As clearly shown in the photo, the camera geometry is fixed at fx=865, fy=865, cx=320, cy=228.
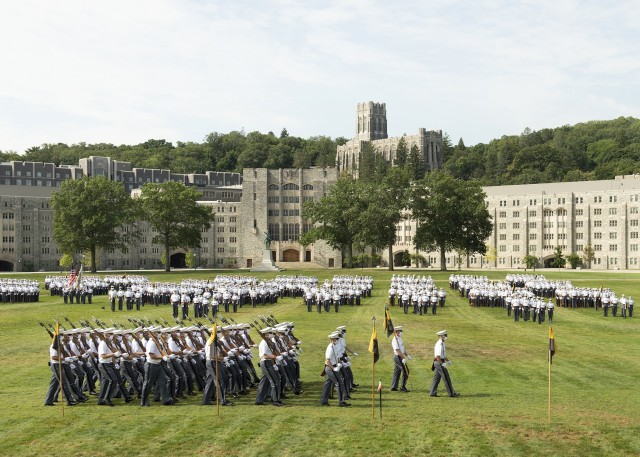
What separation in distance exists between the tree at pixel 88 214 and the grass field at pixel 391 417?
241ft

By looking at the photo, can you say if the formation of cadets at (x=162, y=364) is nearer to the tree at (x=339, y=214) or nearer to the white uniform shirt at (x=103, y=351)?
the white uniform shirt at (x=103, y=351)

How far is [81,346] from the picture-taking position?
2338cm

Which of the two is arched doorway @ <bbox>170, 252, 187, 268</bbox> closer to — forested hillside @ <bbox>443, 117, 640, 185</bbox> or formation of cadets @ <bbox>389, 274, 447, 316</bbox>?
forested hillside @ <bbox>443, 117, 640, 185</bbox>

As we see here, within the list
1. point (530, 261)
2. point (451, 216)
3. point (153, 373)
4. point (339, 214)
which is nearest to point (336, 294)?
point (153, 373)

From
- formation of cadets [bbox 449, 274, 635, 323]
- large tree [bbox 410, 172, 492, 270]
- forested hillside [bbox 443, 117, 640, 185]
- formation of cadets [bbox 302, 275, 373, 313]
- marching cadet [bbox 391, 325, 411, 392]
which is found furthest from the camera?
forested hillside [bbox 443, 117, 640, 185]

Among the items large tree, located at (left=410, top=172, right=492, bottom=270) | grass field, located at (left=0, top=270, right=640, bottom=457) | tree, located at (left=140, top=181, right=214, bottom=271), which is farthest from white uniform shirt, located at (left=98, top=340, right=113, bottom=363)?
tree, located at (left=140, top=181, right=214, bottom=271)

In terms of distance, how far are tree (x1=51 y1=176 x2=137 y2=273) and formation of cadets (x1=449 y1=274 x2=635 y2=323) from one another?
52.9 m

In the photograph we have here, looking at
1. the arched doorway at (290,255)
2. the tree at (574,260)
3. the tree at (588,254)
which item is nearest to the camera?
the tree at (574,260)

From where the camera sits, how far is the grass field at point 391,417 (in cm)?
1877

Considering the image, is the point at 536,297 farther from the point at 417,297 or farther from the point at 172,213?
the point at 172,213

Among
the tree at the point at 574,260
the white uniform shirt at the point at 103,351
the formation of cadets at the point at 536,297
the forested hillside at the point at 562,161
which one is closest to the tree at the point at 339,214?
the tree at the point at 574,260

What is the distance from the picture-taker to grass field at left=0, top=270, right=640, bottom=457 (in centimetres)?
1877

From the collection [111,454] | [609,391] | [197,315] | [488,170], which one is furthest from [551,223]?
[111,454]

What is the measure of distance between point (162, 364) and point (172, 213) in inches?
3707
